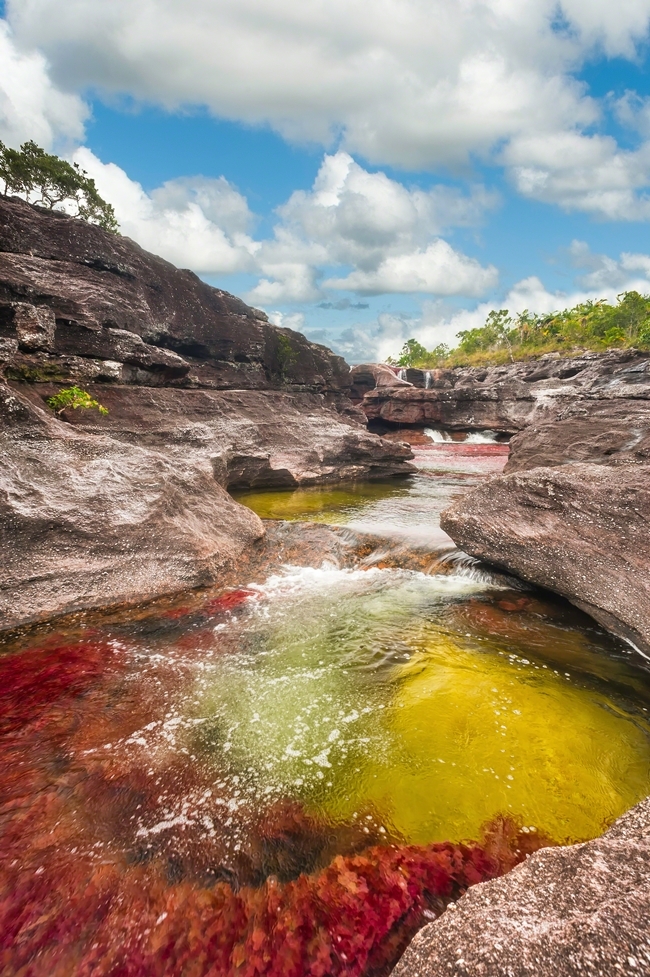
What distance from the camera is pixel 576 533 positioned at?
7.89 meters

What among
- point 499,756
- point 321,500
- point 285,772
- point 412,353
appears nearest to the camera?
point 285,772

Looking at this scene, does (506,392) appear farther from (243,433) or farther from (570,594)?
(570,594)

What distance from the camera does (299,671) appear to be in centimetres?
670

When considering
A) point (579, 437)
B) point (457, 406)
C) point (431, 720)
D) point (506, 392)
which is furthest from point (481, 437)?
point (431, 720)

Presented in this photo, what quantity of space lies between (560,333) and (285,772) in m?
81.0

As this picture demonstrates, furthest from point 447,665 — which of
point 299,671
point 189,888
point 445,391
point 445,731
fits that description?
point 445,391

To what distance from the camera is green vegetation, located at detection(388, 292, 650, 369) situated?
6166 centimetres

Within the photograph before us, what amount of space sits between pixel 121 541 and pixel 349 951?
7470mm

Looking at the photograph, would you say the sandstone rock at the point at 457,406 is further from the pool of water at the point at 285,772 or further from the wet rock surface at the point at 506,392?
the pool of water at the point at 285,772

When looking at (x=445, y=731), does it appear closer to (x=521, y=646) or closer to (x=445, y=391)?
(x=521, y=646)

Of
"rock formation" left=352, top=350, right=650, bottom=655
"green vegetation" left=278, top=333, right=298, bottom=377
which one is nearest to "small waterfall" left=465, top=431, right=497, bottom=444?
"green vegetation" left=278, top=333, right=298, bottom=377

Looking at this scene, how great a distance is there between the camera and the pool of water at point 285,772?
134 inches

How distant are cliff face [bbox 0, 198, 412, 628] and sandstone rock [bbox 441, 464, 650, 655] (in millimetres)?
5726

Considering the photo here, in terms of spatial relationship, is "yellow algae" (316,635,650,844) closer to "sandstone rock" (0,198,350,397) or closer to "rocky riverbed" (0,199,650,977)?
"rocky riverbed" (0,199,650,977)
